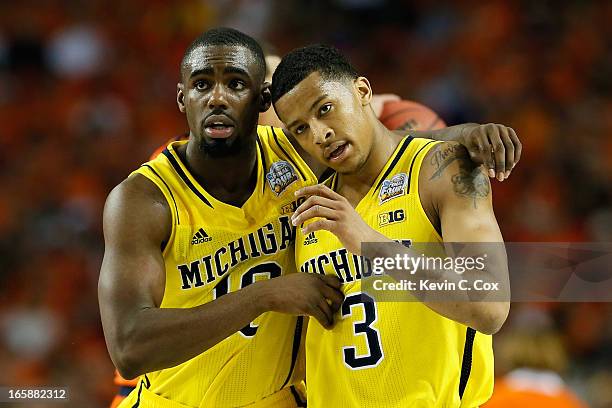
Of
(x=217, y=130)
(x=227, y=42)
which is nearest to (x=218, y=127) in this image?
(x=217, y=130)

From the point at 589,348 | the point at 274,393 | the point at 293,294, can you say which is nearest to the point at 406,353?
the point at 293,294

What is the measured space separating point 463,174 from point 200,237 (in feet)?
3.53

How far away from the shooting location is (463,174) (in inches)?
124

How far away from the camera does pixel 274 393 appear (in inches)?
149

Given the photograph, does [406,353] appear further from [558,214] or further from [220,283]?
[558,214]

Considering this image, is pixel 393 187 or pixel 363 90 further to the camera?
pixel 363 90

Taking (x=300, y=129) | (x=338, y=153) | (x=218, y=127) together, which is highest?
(x=218, y=127)

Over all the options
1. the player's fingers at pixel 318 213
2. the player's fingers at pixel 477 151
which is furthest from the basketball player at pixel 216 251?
the player's fingers at pixel 477 151

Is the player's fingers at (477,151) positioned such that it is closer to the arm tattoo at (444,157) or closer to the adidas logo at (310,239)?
the arm tattoo at (444,157)

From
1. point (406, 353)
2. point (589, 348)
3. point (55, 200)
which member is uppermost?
point (55, 200)

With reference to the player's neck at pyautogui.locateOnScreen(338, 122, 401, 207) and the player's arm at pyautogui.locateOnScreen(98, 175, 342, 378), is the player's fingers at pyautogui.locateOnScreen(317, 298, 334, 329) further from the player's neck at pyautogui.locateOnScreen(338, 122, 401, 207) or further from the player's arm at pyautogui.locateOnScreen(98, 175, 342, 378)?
the player's neck at pyautogui.locateOnScreen(338, 122, 401, 207)

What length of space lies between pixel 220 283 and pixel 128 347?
1.89 ft

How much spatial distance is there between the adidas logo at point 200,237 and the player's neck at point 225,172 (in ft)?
0.54

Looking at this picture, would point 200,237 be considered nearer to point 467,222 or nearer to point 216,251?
point 216,251
